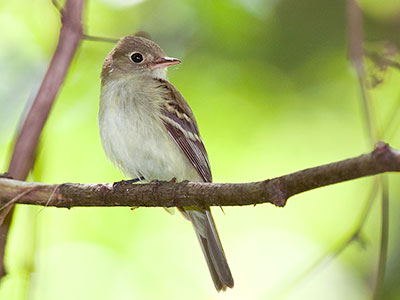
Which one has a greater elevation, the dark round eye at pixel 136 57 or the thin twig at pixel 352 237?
the dark round eye at pixel 136 57

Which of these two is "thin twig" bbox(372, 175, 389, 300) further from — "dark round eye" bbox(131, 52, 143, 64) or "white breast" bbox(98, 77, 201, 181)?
"dark round eye" bbox(131, 52, 143, 64)

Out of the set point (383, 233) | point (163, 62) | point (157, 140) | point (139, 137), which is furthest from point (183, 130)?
point (383, 233)

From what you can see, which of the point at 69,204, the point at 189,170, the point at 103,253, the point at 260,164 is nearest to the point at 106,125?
the point at 189,170

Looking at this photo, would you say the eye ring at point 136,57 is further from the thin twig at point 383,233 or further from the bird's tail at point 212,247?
the thin twig at point 383,233

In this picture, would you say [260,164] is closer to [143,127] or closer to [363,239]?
[143,127]

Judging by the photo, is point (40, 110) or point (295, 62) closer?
point (40, 110)

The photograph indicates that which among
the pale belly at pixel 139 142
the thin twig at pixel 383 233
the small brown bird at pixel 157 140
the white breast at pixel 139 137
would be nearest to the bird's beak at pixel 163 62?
the small brown bird at pixel 157 140
